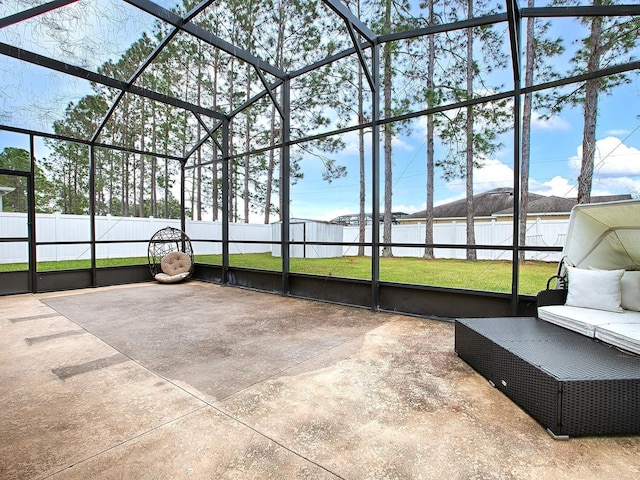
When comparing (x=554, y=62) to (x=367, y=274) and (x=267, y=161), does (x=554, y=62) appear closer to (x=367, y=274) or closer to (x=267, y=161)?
(x=367, y=274)

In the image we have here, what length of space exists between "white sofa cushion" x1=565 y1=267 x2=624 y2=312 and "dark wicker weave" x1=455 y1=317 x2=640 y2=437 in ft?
1.41

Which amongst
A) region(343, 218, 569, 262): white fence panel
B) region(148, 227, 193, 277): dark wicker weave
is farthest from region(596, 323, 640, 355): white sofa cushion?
region(148, 227, 193, 277): dark wicker weave

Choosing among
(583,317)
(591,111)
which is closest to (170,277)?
(583,317)

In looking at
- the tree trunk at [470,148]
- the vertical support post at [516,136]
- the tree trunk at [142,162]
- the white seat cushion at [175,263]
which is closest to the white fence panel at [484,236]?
the tree trunk at [470,148]

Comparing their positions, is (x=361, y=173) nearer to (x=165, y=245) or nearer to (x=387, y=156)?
(x=387, y=156)

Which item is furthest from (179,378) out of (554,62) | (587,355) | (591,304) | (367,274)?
(554,62)

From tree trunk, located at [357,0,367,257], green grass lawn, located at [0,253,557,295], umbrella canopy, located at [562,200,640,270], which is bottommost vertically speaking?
green grass lawn, located at [0,253,557,295]

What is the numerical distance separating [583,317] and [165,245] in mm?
8171

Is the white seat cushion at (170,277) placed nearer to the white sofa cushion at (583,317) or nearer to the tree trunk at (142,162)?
the tree trunk at (142,162)

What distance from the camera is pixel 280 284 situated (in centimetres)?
593

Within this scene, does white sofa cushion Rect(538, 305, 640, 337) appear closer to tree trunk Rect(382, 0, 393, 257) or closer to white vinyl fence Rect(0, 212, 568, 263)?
white vinyl fence Rect(0, 212, 568, 263)

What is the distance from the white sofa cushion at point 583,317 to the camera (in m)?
2.28

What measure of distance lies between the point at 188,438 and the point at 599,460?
206 centimetres

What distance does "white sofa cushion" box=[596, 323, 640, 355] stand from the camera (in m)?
1.98
